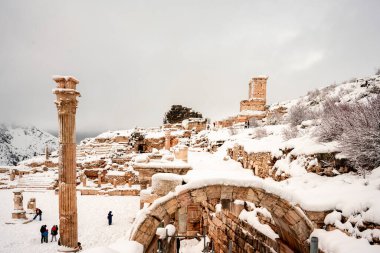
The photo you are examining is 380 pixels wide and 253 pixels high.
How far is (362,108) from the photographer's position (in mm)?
6066

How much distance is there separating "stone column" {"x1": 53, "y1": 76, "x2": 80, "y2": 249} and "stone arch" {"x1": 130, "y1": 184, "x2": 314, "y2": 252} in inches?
158

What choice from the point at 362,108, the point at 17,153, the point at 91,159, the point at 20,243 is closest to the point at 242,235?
the point at 362,108

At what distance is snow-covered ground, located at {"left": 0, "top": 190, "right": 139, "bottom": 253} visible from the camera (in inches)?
460

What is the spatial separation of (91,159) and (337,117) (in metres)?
33.5

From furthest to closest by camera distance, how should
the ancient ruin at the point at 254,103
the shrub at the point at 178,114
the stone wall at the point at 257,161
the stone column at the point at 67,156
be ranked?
1. the shrub at the point at 178,114
2. the ancient ruin at the point at 254,103
3. the stone wall at the point at 257,161
4. the stone column at the point at 67,156

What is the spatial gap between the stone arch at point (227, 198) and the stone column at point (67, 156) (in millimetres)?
4020

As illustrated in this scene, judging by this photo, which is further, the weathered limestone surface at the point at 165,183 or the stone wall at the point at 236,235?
the stone wall at the point at 236,235

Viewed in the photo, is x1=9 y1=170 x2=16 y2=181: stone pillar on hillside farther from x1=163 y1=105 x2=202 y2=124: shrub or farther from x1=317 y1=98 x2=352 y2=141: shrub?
x1=317 y1=98 x2=352 y2=141: shrub

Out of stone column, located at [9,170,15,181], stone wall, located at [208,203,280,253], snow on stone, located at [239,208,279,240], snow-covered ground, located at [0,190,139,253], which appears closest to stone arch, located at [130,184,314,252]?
snow on stone, located at [239,208,279,240]

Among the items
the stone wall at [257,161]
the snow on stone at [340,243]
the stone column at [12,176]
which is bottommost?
the stone column at [12,176]

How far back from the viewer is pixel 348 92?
1266 centimetres

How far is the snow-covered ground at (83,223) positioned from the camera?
11688 millimetres

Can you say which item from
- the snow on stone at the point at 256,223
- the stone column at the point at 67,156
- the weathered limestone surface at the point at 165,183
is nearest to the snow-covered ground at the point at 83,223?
the stone column at the point at 67,156

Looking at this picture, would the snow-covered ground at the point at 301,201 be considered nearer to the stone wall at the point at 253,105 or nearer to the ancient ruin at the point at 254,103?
the ancient ruin at the point at 254,103
